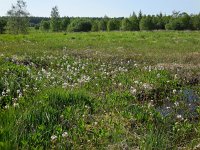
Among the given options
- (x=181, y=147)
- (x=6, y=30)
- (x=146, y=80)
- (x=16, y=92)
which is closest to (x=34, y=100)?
(x=16, y=92)

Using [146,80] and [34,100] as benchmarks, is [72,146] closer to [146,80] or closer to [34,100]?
[34,100]

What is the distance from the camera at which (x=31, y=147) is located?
5609 millimetres

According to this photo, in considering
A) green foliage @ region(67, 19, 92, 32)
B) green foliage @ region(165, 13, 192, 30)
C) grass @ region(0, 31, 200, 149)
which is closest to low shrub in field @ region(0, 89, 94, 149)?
grass @ region(0, 31, 200, 149)

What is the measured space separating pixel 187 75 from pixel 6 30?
75.9 m

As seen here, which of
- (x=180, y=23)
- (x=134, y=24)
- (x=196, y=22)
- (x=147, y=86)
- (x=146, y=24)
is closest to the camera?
(x=147, y=86)

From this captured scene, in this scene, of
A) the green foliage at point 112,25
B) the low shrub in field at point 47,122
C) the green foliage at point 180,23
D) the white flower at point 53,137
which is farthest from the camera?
the green foliage at point 112,25

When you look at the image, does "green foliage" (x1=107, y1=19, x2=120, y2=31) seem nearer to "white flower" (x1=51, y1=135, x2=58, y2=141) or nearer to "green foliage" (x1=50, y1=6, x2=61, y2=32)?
"green foliage" (x1=50, y1=6, x2=61, y2=32)

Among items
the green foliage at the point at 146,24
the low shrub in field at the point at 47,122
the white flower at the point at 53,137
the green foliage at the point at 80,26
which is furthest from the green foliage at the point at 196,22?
the white flower at the point at 53,137

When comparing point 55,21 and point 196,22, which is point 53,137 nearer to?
point 196,22

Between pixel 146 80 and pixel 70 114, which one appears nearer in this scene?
pixel 70 114

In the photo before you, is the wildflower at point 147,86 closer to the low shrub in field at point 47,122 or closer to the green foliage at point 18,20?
the low shrub in field at point 47,122

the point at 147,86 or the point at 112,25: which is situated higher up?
the point at 147,86

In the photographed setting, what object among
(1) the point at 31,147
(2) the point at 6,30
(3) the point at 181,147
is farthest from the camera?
(2) the point at 6,30

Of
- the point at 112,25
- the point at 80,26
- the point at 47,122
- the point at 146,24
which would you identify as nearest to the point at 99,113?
the point at 47,122
